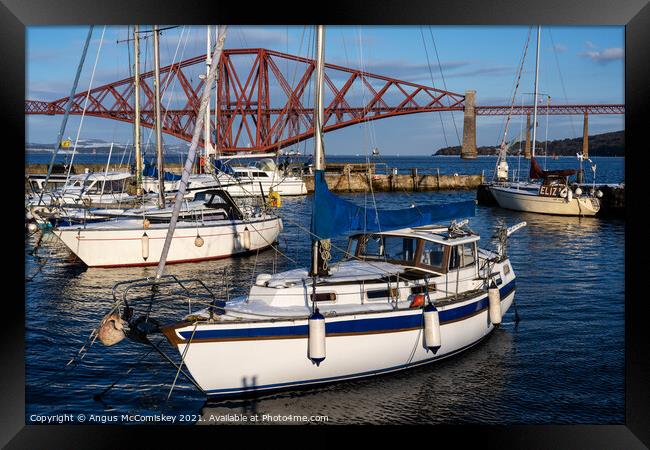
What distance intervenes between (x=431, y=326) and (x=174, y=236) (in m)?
12.4

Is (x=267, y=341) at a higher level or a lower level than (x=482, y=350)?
higher

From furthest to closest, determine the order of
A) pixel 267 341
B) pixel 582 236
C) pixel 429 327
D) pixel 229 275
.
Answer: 1. pixel 582 236
2. pixel 229 275
3. pixel 429 327
4. pixel 267 341

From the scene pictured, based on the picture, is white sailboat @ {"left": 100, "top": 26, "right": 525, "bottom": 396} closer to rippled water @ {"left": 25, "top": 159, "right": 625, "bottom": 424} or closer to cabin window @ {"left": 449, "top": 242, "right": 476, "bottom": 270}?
cabin window @ {"left": 449, "top": 242, "right": 476, "bottom": 270}

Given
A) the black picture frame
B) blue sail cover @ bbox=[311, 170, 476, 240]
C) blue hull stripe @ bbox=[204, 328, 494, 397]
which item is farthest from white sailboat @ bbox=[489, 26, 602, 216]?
the black picture frame

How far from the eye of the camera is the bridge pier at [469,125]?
10112 centimetres

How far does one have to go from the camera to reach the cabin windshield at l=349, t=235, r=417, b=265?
12.5 m

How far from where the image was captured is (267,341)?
32.8 ft

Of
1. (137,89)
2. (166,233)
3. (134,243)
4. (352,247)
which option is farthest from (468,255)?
(137,89)

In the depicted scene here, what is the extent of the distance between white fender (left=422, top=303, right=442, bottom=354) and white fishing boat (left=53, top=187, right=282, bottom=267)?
9.73 metres

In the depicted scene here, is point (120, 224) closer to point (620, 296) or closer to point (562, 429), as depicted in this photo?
point (620, 296)
